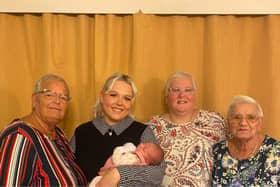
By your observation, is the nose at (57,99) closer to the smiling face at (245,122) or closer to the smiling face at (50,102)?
the smiling face at (50,102)

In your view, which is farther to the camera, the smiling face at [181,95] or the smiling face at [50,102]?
the smiling face at [181,95]

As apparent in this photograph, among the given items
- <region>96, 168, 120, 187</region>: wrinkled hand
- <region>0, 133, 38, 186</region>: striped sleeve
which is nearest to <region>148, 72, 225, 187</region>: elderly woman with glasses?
<region>96, 168, 120, 187</region>: wrinkled hand

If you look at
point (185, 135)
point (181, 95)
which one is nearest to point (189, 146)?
point (185, 135)

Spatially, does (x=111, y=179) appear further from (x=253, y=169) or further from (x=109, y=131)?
(x=253, y=169)

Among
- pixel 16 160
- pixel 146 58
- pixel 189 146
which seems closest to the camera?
pixel 16 160

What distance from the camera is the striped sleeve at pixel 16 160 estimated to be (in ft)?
5.45

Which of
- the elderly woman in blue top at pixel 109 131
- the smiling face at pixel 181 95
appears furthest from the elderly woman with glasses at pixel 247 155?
the elderly woman in blue top at pixel 109 131

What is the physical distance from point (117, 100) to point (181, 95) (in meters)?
0.42

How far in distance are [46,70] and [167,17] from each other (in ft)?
3.07

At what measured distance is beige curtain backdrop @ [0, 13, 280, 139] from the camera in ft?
8.58

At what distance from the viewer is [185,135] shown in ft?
7.43

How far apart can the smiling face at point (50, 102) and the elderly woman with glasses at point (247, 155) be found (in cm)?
96

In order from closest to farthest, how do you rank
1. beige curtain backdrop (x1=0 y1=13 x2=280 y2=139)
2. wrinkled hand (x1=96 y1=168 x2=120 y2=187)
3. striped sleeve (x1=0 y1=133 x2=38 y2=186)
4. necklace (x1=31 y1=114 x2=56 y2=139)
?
striped sleeve (x1=0 y1=133 x2=38 y2=186)
wrinkled hand (x1=96 y1=168 x2=120 y2=187)
necklace (x1=31 y1=114 x2=56 y2=139)
beige curtain backdrop (x1=0 y1=13 x2=280 y2=139)

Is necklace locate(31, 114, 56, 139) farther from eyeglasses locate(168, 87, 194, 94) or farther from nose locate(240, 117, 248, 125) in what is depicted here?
nose locate(240, 117, 248, 125)
